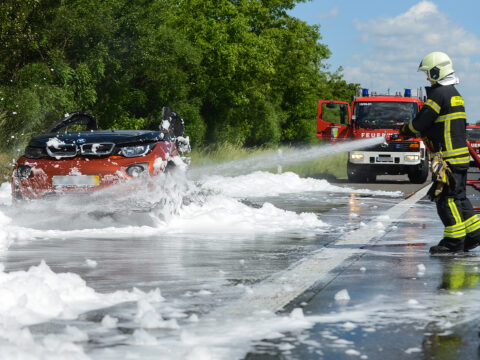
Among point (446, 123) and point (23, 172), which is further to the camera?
point (23, 172)

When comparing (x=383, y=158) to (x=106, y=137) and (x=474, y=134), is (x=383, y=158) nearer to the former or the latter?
(x=106, y=137)

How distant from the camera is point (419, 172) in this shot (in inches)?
1068

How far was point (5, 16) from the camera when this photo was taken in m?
25.8

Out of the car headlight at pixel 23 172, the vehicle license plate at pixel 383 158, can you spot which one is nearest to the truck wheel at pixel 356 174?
the vehicle license plate at pixel 383 158

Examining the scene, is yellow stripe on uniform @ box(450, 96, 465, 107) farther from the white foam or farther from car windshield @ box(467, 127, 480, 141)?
car windshield @ box(467, 127, 480, 141)

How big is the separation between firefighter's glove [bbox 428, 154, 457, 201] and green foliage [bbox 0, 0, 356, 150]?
13.9 meters

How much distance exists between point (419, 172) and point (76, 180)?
690 inches

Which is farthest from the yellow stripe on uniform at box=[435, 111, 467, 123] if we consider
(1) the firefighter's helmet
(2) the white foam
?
(2) the white foam

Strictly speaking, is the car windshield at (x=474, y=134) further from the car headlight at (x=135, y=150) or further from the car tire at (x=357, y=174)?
the car headlight at (x=135, y=150)

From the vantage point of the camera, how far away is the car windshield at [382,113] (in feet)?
88.9

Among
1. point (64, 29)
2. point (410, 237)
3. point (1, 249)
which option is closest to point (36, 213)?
point (1, 249)

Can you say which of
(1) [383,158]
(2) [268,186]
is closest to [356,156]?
(1) [383,158]

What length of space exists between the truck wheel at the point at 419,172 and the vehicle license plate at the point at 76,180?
56.9ft

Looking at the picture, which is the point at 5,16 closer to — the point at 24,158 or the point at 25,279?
the point at 24,158
